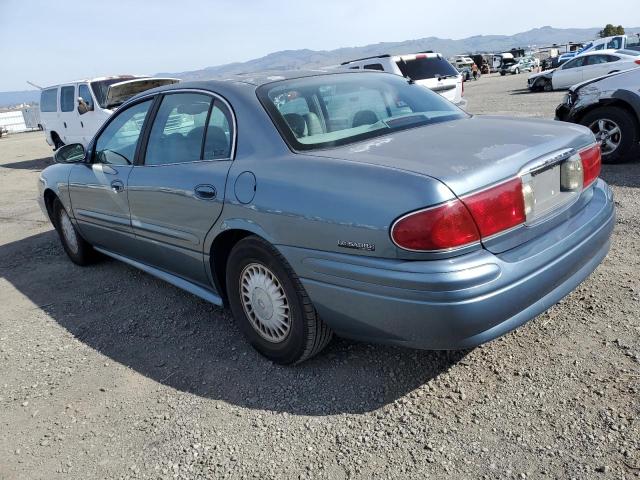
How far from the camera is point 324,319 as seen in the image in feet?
8.41

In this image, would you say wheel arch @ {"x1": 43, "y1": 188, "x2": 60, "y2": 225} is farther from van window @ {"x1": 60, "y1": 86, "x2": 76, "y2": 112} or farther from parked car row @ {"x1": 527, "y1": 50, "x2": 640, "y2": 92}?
parked car row @ {"x1": 527, "y1": 50, "x2": 640, "y2": 92}

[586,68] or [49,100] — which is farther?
[586,68]

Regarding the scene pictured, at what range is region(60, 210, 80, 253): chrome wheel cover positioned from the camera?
16.3 ft

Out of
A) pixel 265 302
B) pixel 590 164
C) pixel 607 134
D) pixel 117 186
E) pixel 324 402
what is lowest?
pixel 324 402

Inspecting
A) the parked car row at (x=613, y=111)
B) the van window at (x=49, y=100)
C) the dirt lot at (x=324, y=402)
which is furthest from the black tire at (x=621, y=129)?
the van window at (x=49, y=100)

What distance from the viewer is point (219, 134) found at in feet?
10.0

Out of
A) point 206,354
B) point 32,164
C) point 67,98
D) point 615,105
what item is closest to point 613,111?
point 615,105

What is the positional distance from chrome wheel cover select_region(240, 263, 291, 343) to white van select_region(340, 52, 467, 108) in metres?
8.09

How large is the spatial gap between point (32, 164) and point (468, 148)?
15643 mm

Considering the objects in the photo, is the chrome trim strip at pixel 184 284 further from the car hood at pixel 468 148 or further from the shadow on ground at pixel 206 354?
the car hood at pixel 468 148

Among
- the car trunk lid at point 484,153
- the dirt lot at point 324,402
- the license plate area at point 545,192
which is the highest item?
the car trunk lid at point 484,153

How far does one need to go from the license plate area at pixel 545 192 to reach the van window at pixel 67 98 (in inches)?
500

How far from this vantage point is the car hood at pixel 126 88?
37.2 ft

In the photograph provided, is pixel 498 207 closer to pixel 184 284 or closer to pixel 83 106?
pixel 184 284
